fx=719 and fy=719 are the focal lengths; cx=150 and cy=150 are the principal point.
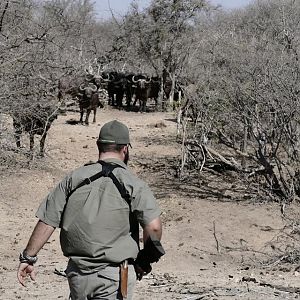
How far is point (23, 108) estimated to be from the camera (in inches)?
576

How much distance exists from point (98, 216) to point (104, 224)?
2.2 inches

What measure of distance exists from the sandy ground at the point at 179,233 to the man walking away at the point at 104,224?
2794 millimetres

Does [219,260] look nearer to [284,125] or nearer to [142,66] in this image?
[284,125]

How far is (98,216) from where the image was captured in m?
4.01

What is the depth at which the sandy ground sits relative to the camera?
754 centimetres

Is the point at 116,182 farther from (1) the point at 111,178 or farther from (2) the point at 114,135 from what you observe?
(2) the point at 114,135

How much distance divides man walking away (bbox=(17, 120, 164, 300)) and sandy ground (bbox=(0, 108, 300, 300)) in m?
2.79

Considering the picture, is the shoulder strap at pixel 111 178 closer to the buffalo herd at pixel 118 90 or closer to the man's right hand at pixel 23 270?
the man's right hand at pixel 23 270

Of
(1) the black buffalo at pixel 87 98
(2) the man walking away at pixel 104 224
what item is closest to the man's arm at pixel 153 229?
(2) the man walking away at pixel 104 224

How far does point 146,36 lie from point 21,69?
1937 centimetres

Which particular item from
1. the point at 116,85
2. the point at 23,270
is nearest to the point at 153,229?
the point at 23,270

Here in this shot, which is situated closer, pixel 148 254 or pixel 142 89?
pixel 148 254

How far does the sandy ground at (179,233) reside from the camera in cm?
754

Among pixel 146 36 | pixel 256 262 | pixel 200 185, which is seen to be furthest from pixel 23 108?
pixel 146 36
